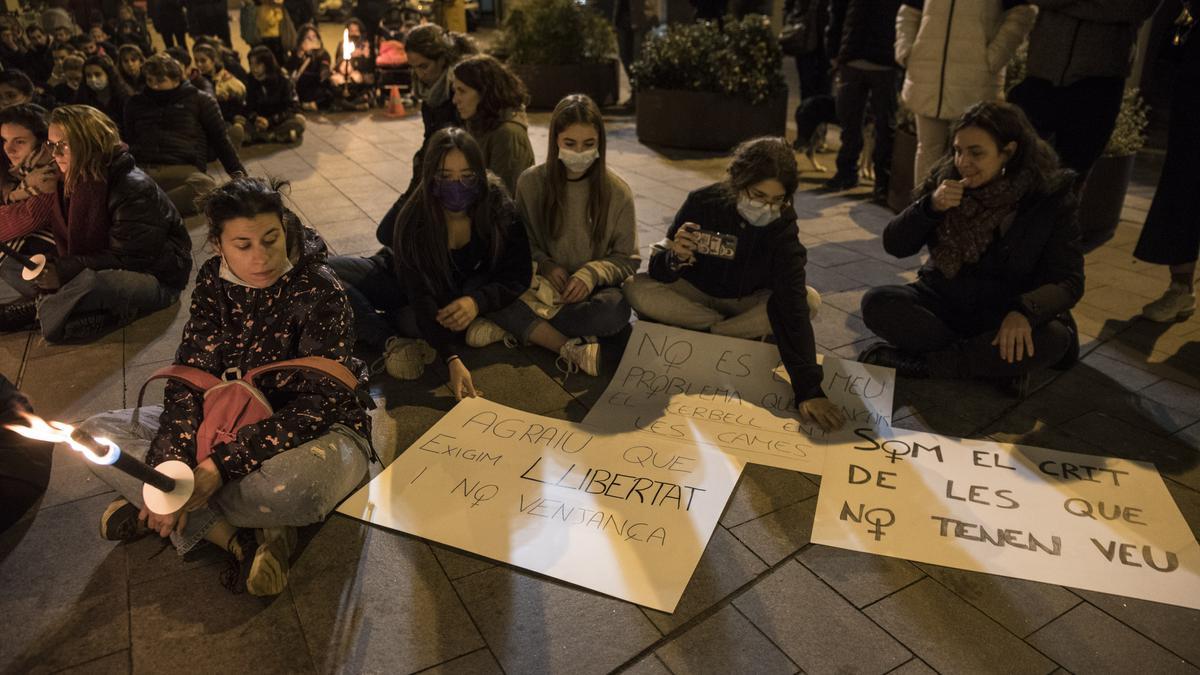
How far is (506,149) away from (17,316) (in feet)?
7.98

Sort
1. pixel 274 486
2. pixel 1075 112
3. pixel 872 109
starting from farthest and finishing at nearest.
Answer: pixel 872 109
pixel 1075 112
pixel 274 486

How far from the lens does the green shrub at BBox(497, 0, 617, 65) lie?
990 cm

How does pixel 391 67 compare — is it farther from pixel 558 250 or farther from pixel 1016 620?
pixel 1016 620

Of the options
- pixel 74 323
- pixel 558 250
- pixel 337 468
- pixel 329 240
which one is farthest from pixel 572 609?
pixel 329 240

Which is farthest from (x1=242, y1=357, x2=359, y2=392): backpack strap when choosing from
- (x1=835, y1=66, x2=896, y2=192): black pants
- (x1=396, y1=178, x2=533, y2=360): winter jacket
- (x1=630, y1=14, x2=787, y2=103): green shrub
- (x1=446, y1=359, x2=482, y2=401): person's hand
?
(x1=630, y1=14, x2=787, y2=103): green shrub

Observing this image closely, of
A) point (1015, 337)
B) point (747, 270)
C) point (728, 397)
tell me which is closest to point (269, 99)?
point (747, 270)

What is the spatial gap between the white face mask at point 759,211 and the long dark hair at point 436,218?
96cm

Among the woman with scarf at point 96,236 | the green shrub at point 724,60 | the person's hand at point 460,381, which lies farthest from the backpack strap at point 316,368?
the green shrub at point 724,60

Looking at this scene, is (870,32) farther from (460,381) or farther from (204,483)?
(204,483)

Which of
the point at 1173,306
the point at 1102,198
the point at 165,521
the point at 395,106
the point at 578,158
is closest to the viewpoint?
the point at 165,521

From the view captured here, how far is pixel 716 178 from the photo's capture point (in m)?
6.98

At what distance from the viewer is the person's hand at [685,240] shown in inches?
134

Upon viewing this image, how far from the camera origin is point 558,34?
32.6 ft

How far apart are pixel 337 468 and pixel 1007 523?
195cm
